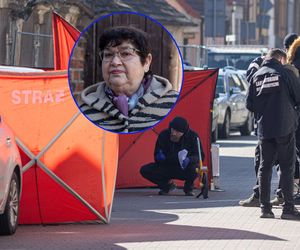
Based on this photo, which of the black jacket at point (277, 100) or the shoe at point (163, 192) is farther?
the shoe at point (163, 192)

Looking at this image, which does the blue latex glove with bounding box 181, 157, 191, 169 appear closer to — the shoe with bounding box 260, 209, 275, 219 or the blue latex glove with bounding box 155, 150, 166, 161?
the blue latex glove with bounding box 155, 150, 166, 161

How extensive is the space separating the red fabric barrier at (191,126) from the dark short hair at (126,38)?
1265cm

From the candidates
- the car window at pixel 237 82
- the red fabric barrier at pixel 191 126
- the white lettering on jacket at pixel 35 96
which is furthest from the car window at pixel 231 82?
the white lettering on jacket at pixel 35 96

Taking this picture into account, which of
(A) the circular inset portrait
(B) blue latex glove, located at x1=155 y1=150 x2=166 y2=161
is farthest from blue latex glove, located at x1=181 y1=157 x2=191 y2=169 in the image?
(A) the circular inset portrait

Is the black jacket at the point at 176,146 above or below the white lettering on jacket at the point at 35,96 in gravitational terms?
below

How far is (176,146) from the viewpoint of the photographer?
16062 millimetres

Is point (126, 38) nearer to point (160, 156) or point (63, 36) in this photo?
point (63, 36)

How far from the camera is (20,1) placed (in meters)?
27.7

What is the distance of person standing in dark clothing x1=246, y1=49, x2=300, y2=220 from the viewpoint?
12438mm

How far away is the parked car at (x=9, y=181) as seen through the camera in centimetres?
1029

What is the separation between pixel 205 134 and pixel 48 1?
42.1 ft

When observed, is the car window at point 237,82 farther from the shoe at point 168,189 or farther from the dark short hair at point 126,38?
the dark short hair at point 126,38

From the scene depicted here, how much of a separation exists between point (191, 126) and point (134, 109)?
12936 millimetres

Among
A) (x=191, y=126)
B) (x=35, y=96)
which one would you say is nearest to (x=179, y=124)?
(x=191, y=126)
